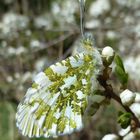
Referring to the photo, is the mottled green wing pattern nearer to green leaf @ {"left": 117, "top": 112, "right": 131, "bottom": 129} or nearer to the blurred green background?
A: green leaf @ {"left": 117, "top": 112, "right": 131, "bottom": 129}

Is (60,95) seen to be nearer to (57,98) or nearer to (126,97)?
(57,98)

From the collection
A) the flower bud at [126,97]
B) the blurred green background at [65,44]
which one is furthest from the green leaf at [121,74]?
the blurred green background at [65,44]

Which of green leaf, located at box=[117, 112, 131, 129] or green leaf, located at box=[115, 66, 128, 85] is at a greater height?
green leaf, located at box=[115, 66, 128, 85]

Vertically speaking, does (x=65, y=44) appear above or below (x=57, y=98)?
below

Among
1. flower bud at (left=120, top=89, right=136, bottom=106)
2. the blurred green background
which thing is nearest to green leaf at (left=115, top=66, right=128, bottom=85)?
flower bud at (left=120, top=89, right=136, bottom=106)

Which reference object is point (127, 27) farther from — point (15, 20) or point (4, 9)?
point (4, 9)

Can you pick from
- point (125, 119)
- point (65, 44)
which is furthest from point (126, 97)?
point (65, 44)

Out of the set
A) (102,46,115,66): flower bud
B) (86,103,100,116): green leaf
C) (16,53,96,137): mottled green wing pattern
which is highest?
(102,46,115,66): flower bud

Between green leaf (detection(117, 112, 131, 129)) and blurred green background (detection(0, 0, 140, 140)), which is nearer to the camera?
green leaf (detection(117, 112, 131, 129))
